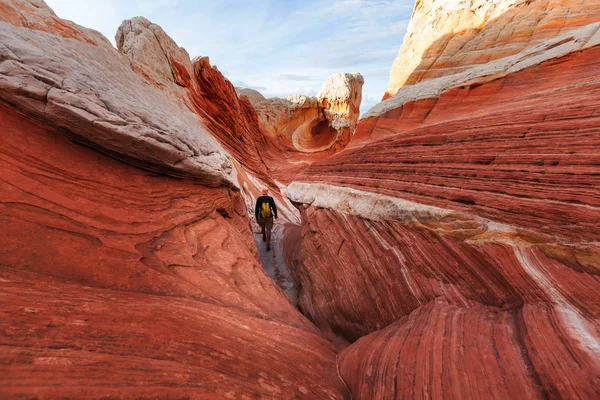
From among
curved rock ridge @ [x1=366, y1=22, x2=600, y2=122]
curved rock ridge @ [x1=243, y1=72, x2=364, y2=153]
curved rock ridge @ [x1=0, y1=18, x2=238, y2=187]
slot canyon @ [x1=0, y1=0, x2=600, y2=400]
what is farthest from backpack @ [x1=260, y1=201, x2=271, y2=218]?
curved rock ridge @ [x1=243, y1=72, x2=364, y2=153]

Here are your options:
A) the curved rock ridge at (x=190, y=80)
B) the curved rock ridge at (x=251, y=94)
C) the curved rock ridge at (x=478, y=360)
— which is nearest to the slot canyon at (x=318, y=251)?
the curved rock ridge at (x=478, y=360)

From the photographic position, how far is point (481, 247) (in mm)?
2592

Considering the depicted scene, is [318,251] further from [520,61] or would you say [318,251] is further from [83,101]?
[520,61]

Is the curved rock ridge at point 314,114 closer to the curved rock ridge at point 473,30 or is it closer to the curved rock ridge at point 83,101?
the curved rock ridge at point 473,30

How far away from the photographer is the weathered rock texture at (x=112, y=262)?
1.36 metres

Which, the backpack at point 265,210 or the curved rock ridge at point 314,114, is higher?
the curved rock ridge at point 314,114

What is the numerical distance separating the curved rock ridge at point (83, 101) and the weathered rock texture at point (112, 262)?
2 centimetres

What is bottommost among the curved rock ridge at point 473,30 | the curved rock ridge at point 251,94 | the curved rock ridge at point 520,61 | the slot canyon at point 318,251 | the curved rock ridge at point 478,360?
the curved rock ridge at point 478,360

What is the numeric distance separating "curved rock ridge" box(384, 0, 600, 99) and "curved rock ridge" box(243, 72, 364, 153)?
15.9 metres

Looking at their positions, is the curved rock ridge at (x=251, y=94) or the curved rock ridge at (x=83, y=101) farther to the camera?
the curved rock ridge at (x=251, y=94)

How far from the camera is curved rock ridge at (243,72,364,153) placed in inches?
1006

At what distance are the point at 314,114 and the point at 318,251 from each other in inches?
985

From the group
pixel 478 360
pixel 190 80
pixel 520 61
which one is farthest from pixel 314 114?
pixel 478 360

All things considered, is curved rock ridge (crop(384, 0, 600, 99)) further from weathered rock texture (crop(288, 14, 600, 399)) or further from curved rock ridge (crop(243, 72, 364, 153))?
curved rock ridge (crop(243, 72, 364, 153))
